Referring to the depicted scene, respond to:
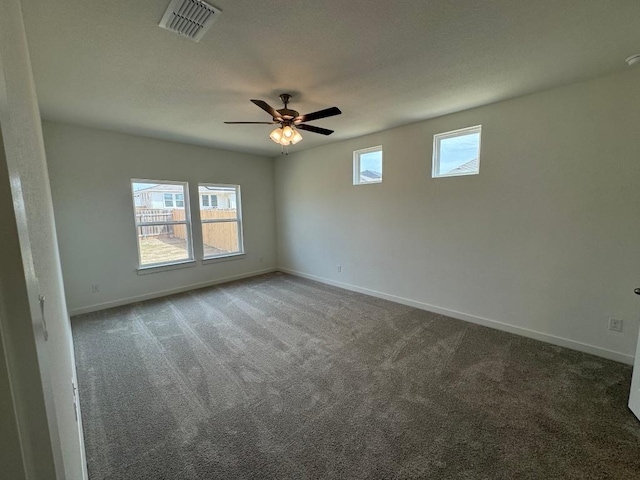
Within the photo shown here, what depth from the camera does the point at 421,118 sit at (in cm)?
356

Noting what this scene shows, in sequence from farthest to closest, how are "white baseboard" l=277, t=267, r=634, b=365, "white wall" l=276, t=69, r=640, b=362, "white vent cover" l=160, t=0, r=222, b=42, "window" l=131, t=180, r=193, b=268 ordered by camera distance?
"window" l=131, t=180, r=193, b=268 < "white baseboard" l=277, t=267, r=634, b=365 < "white wall" l=276, t=69, r=640, b=362 < "white vent cover" l=160, t=0, r=222, b=42

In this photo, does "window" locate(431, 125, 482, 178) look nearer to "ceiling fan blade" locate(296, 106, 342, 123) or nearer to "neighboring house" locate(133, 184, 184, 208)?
"ceiling fan blade" locate(296, 106, 342, 123)

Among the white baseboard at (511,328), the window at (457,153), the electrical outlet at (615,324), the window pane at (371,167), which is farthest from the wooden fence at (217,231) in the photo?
the electrical outlet at (615,324)

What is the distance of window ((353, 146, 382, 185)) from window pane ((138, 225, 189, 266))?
3.22 m

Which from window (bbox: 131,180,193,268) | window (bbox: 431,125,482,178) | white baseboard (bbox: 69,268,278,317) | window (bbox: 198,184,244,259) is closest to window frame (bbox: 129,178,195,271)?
window (bbox: 131,180,193,268)

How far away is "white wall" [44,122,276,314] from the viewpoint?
3.62m

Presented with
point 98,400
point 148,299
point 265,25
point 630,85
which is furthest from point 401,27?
point 148,299

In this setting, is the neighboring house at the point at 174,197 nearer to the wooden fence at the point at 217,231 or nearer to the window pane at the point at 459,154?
the wooden fence at the point at 217,231

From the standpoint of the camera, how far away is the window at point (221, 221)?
5.13 m

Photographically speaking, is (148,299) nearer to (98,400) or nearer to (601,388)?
(98,400)

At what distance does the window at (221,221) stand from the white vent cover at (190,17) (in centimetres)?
344

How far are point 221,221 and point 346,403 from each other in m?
4.27

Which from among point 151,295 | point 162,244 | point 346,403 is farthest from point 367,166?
point 151,295

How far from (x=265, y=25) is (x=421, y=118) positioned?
8.11 feet
